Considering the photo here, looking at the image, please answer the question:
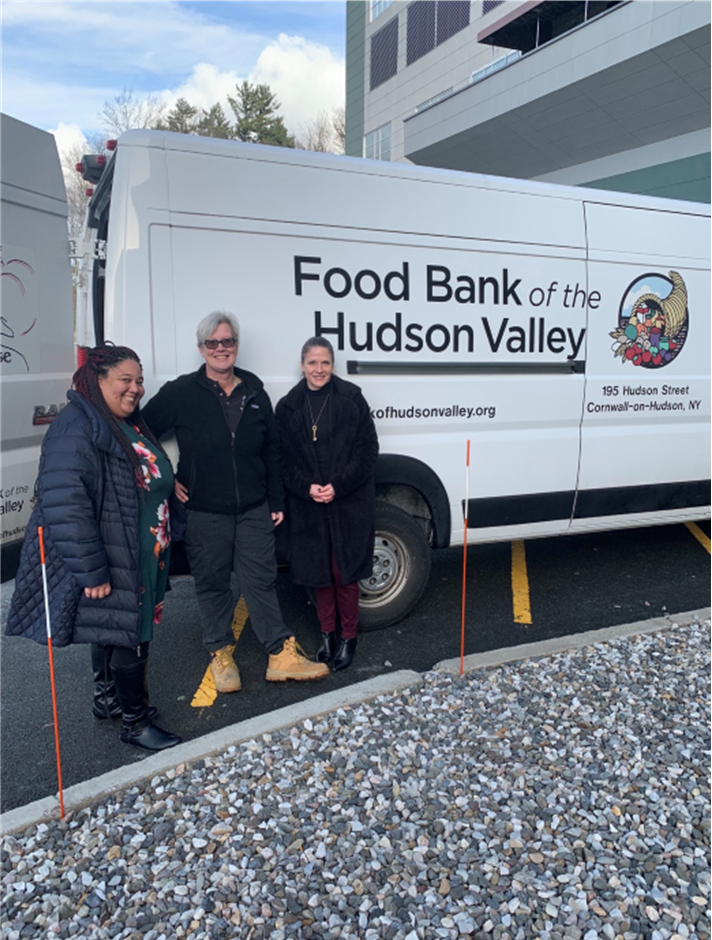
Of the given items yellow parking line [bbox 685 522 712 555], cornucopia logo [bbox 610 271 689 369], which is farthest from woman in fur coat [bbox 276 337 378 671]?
yellow parking line [bbox 685 522 712 555]

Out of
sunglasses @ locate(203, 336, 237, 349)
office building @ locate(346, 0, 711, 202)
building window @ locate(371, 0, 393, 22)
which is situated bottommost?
sunglasses @ locate(203, 336, 237, 349)

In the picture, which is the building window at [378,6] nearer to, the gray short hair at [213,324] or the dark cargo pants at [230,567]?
the gray short hair at [213,324]

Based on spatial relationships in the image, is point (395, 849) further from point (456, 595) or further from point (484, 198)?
point (484, 198)

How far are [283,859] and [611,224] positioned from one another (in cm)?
417

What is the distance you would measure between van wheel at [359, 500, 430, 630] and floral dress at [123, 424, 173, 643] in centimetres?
144

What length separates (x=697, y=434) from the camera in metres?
5.27

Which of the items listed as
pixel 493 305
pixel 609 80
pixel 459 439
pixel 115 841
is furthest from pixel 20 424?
pixel 609 80

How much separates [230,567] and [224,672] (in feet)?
1.89

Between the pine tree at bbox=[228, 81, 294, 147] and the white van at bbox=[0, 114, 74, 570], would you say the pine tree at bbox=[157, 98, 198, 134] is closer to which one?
the pine tree at bbox=[228, 81, 294, 147]

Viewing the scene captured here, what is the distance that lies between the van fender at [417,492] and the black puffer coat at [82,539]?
5.40 ft

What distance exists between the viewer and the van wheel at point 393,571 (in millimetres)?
4297

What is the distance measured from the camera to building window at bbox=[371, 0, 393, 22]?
23203 millimetres

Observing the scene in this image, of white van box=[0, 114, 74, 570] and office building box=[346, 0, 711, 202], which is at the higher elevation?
office building box=[346, 0, 711, 202]

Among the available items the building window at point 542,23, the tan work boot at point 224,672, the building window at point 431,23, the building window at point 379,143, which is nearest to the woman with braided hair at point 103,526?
the tan work boot at point 224,672
